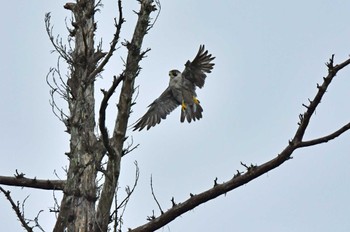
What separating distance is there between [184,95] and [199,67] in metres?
0.74

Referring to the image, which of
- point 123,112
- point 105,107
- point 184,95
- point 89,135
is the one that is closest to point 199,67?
point 184,95

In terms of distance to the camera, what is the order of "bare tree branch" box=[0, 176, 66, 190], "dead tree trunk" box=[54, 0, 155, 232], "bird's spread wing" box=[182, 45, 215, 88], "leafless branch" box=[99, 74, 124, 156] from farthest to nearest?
"bird's spread wing" box=[182, 45, 215, 88] < "bare tree branch" box=[0, 176, 66, 190] < "dead tree trunk" box=[54, 0, 155, 232] < "leafless branch" box=[99, 74, 124, 156]

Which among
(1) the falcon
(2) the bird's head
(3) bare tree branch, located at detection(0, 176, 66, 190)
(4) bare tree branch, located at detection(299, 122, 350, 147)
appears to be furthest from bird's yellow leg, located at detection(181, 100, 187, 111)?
(4) bare tree branch, located at detection(299, 122, 350, 147)

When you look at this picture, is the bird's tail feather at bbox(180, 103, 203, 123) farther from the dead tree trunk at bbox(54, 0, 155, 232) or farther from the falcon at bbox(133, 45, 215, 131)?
the dead tree trunk at bbox(54, 0, 155, 232)

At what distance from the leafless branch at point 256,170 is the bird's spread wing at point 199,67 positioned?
756 cm

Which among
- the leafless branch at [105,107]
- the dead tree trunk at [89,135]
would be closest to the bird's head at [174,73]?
the dead tree trunk at [89,135]

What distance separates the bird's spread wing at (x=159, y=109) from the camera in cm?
1619

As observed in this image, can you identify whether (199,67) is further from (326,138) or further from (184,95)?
(326,138)

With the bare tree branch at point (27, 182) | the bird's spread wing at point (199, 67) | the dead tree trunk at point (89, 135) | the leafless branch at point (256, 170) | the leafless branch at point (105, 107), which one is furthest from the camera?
the bird's spread wing at point (199, 67)

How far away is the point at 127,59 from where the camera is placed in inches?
372

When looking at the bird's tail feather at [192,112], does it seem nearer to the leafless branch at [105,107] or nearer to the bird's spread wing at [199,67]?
the bird's spread wing at [199,67]

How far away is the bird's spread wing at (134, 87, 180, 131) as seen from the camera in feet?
53.1

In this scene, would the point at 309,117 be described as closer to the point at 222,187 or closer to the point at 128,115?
the point at 222,187

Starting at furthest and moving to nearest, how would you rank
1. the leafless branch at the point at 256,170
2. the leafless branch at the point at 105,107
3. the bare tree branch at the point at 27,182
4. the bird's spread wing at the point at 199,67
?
the bird's spread wing at the point at 199,67, the bare tree branch at the point at 27,182, the leafless branch at the point at 105,107, the leafless branch at the point at 256,170
